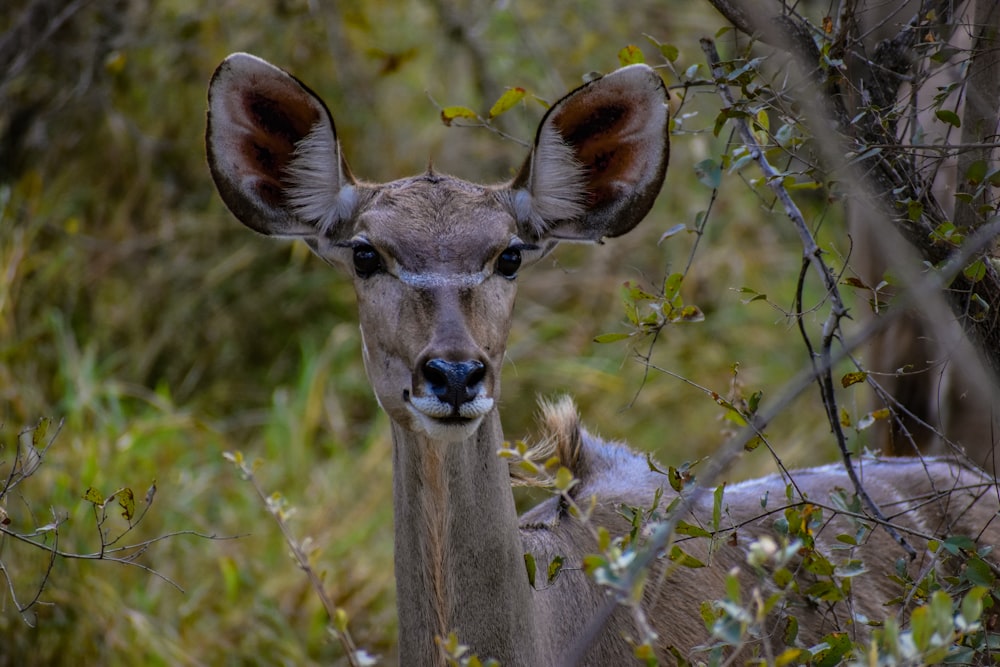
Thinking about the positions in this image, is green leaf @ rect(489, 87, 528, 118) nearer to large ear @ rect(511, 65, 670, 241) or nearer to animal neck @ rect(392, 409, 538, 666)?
large ear @ rect(511, 65, 670, 241)

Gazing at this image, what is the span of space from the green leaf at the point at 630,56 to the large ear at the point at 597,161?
129 millimetres

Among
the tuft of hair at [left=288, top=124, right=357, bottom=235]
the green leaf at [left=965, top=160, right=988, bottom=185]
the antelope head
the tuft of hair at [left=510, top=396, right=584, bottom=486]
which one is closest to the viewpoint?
the green leaf at [left=965, top=160, right=988, bottom=185]

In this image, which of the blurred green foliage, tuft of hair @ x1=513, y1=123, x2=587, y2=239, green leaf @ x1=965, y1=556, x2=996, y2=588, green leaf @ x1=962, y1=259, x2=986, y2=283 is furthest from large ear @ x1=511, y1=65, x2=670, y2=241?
the blurred green foliage

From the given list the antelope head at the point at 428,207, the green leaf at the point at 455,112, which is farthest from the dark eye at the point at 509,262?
the green leaf at the point at 455,112

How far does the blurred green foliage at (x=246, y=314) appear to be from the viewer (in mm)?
5523

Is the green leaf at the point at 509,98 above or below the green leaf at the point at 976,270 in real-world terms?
below

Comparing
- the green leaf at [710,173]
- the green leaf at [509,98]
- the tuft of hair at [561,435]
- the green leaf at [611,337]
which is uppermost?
the green leaf at [710,173]

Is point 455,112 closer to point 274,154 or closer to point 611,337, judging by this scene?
point 274,154

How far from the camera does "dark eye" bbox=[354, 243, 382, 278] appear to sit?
3449mm

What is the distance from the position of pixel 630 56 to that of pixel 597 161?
1.04 ft

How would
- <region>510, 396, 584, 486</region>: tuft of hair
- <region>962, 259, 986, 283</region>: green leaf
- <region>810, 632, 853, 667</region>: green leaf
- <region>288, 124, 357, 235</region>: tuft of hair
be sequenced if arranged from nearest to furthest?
1. <region>810, 632, 853, 667</region>: green leaf
2. <region>962, 259, 986, 283</region>: green leaf
3. <region>288, 124, 357, 235</region>: tuft of hair
4. <region>510, 396, 584, 486</region>: tuft of hair

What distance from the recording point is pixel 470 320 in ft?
10.6

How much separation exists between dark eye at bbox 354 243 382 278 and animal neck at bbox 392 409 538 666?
0.48 m

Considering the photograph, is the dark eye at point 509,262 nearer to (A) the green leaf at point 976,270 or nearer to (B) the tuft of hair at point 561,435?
(B) the tuft of hair at point 561,435
